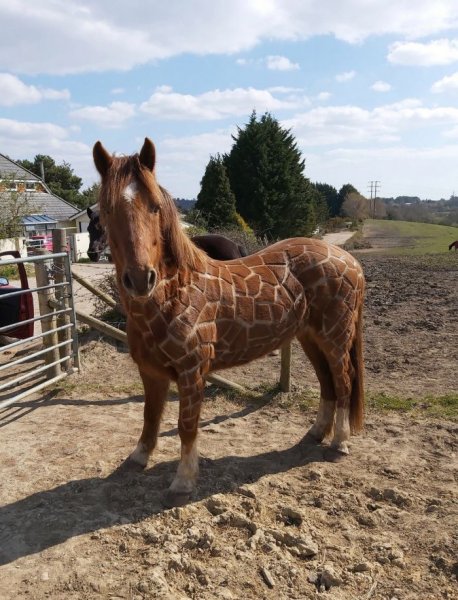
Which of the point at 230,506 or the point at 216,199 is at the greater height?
the point at 216,199

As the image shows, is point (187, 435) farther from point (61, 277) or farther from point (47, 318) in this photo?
point (61, 277)

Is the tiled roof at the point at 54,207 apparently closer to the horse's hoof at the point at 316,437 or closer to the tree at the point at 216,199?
the tree at the point at 216,199

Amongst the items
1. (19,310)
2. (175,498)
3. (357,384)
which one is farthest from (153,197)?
(19,310)

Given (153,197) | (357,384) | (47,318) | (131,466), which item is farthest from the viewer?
(47,318)

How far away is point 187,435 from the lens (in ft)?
10.1

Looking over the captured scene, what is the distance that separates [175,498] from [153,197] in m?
1.93

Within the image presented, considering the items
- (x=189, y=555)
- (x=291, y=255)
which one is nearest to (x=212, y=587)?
(x=189, y=555)

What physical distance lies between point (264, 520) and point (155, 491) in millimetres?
801

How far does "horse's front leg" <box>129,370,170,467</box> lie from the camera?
133 inches

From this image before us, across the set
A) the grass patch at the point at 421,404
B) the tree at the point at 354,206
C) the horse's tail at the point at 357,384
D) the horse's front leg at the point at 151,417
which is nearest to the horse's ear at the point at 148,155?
the horse's front leg at the point at 151,417

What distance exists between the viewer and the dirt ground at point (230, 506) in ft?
7.72

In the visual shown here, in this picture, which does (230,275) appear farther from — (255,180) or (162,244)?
(255,180)

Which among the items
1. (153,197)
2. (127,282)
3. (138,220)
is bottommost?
(127,282)

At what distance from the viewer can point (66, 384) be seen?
5.28 metres
